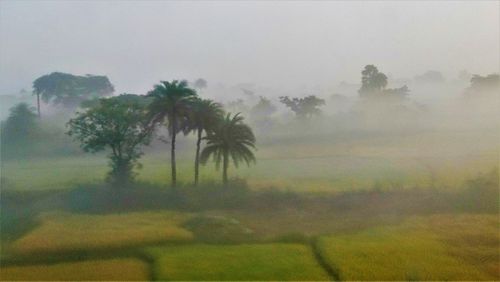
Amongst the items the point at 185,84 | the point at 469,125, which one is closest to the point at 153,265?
the point at 185,84

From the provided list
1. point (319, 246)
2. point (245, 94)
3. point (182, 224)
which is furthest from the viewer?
point (245, 94)

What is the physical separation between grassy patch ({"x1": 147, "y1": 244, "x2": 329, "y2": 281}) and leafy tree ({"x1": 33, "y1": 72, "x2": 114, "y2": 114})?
41.1m

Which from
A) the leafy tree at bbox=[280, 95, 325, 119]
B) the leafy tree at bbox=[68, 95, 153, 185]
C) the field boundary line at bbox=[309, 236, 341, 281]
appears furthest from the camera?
the leafy tree at bbox=[280, 95, 325, 119]

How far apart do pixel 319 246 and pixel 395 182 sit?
11.9 metres

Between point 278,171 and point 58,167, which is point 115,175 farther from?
point 278,171

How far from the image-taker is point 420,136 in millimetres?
45156

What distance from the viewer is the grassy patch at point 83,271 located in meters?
19.0

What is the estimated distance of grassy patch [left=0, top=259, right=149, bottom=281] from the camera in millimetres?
19031

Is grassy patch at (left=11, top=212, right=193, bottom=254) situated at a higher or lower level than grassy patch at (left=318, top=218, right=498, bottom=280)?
higher

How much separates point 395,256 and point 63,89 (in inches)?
1817

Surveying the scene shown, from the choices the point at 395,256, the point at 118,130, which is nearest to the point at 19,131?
the point at 118,130

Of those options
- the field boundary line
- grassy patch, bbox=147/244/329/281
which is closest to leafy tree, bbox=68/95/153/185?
grassy patch, bbox=147/244/329/281

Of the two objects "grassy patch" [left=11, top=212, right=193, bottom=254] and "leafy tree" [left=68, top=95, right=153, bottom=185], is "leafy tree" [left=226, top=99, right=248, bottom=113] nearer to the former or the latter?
"leafy tree" [left=68, top=95, right=153, bottom=185]

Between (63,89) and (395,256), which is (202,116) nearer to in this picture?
(395,256)
